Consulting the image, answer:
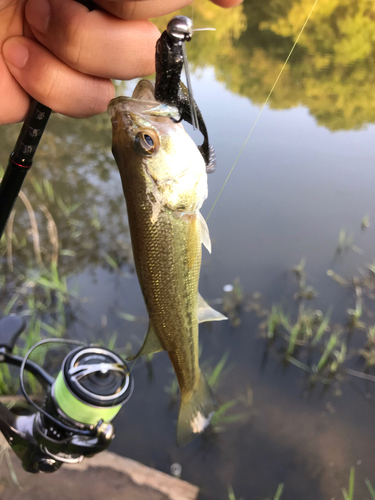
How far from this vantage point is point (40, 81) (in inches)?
50.9

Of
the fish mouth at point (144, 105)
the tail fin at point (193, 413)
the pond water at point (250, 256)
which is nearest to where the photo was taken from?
the fish mouth at point (144, 105)

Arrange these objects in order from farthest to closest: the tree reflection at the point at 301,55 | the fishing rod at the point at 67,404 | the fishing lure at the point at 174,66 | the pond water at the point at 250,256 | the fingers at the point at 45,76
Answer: the tree reflection at the point at 301,55 → the pond water at the point at 250,256 → the fishing rod at the point at 67,404 → the fingers at the point at 45,76 → the fishing lure at the point at 174,66

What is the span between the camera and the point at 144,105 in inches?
38.9

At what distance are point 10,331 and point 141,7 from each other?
66.1 inches

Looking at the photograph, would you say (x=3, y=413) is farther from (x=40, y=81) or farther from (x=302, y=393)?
(x=302, y=393)

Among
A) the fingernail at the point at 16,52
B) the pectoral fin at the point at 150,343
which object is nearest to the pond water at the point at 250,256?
the fingernail at the point at 16,52

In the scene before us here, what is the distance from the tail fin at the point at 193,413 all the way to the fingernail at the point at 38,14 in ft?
5.12

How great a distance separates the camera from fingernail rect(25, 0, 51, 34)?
1.22 meters

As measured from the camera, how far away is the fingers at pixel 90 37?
1.19m

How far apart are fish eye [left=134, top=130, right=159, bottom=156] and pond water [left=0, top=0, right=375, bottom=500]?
0.94 meters

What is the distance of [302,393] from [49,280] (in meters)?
2.65

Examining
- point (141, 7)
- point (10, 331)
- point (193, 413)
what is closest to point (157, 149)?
point (141, 7)

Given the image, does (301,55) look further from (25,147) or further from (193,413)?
(193,413)

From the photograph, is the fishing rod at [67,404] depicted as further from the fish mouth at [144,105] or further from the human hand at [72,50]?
the fish mouth at [144,105]
